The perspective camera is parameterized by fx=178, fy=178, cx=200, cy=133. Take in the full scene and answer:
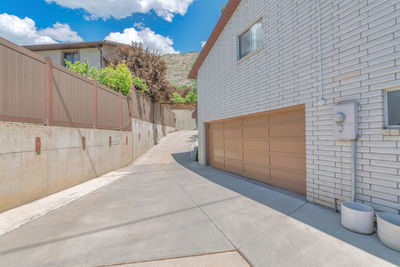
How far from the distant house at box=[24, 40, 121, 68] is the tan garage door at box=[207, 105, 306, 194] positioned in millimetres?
13760

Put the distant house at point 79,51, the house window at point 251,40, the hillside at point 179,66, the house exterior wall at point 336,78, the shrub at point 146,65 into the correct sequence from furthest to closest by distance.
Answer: the hillside at point 179,66 → the distant house at point 79,51 → the shrub at point 146,65 → the house window at point 251,40 → the house exterior wall at point 336,78

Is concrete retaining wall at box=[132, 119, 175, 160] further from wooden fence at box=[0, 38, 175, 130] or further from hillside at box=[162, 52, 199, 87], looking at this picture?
hillside at box=[162, 52, 199, 87]

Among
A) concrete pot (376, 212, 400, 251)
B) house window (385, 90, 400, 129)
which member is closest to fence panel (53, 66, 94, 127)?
concrete pot (376, 212, 400, 251)

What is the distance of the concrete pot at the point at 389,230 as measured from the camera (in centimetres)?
229

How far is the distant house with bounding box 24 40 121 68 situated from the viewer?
15180mm

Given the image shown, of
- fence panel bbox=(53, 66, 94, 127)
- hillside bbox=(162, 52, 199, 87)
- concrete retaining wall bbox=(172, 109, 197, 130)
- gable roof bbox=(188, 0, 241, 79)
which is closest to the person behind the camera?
fence panel bbox=(53, 66, 94, 127)

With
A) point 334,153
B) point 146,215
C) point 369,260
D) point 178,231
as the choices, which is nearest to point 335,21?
point 334,153

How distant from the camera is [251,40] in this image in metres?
5.91

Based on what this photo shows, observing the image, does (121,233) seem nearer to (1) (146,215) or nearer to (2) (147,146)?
(1) (146,215)

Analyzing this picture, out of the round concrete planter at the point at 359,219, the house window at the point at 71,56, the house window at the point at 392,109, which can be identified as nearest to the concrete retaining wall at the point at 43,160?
the round concrete planter at the point at 359,219

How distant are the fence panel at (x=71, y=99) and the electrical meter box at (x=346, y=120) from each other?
6.90m

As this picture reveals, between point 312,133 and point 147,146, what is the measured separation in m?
11.2

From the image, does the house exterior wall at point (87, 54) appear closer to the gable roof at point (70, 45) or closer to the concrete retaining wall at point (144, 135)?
the gable roof at point (70, 45)

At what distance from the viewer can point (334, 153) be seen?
3502mm
